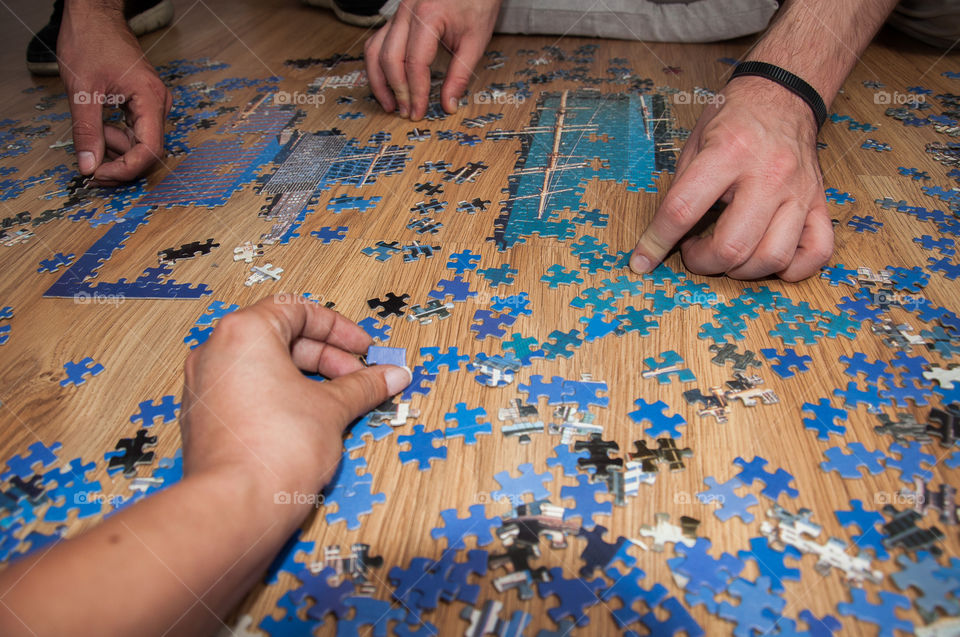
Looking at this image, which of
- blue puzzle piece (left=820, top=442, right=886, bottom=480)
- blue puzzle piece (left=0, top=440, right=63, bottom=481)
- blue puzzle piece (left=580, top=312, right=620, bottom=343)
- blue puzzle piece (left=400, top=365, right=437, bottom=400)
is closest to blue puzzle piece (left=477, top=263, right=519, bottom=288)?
blue puzzle piece (left=580, top=312, right=620, bottom=343)

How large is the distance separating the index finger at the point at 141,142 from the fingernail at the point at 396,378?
140 cm

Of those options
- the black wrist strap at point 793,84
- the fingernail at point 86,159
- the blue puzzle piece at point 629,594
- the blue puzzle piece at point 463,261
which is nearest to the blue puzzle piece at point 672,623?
the blue puzzle piece at point 629,594

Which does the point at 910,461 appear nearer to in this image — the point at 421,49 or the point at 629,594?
the point at 629,594

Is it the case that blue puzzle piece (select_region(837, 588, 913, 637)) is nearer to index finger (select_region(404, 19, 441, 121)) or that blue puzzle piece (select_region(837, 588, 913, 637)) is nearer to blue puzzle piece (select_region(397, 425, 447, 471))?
blue puzzle piece (select_region(397, 425, 447, 471))

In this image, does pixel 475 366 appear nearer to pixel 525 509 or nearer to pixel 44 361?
pixel 525 509

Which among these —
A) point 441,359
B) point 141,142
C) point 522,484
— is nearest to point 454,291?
point 441,359

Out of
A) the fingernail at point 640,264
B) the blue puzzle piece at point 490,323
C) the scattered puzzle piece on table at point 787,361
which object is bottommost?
the blue puzzle piece at point 490,323

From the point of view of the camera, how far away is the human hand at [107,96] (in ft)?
6.64

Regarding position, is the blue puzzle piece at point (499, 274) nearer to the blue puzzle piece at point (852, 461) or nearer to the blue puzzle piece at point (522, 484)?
the blue puzzle piece at point (522, 484)

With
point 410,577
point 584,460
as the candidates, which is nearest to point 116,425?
point 410,577

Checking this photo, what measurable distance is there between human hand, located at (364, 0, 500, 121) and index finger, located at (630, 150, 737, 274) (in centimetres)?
126

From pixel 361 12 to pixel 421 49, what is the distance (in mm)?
1450

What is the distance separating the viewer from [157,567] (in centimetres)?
84

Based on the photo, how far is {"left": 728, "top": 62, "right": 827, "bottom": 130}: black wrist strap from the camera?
1.71 meters
